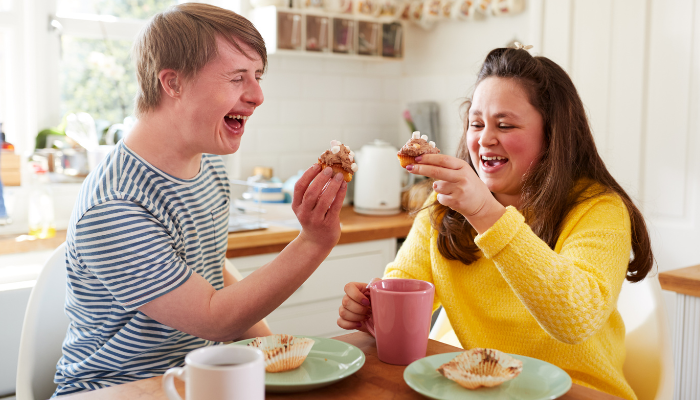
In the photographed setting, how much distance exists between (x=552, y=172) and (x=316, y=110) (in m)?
2.00

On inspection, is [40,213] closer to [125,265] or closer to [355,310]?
[125,265]

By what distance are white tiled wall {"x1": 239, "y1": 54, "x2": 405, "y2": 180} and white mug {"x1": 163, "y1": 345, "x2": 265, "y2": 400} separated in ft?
7.58

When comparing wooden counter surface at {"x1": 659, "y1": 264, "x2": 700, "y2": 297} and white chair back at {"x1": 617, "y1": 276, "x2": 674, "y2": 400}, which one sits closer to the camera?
white chair back at {"x1": 617, "y1": 276, "x2": 674, "y2": 400}

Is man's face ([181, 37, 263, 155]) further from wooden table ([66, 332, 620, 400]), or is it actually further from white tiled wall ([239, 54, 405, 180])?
white tiled wall ([239, 54, 405, 180])

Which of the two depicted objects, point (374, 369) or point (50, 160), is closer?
point (374, 369)

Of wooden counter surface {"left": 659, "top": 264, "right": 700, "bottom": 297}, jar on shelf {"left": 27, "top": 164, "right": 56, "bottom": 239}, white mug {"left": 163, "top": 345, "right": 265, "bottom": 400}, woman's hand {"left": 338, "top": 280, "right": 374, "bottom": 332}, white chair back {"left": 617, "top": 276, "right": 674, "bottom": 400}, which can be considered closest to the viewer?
white mug {"left": 163, "top": 345, "right": 265, "bottom": 400}

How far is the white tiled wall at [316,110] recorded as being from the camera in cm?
301

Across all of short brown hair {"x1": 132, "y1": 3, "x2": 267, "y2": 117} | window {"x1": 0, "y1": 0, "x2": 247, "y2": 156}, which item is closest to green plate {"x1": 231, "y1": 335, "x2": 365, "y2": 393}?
short brown hair {"x1": 132, "y1": 3, "x2": 267, "y2": 117}

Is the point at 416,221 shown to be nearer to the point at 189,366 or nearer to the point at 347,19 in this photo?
the point at 189,366

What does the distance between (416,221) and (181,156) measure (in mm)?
582

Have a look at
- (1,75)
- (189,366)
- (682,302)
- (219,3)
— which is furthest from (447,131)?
(189,366)

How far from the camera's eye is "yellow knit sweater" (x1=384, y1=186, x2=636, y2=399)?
1011 mm

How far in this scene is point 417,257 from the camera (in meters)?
1.45

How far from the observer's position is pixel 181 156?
1.21 metres
